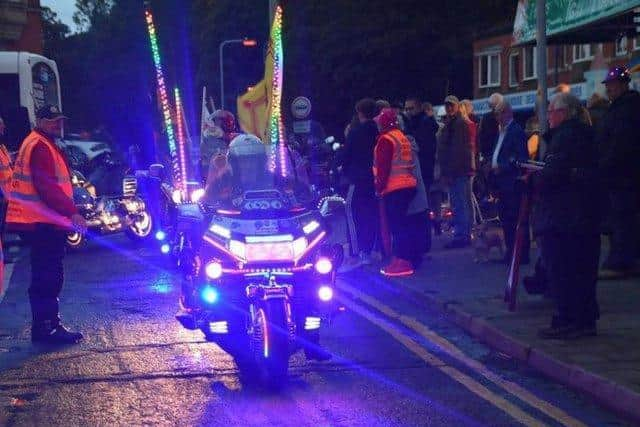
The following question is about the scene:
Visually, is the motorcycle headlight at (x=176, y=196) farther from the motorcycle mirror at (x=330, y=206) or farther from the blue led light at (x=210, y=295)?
the blue led light at (x=210, y=295)

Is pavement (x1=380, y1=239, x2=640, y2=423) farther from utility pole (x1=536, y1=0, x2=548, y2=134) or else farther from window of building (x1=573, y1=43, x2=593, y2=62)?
window of building (x1=573, y1=43, x2=593, y2=62)

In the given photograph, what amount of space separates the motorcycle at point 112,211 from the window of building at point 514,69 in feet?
134

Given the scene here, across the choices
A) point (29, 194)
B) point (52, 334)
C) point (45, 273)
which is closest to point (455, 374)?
point (52, 334)

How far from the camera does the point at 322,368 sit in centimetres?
811

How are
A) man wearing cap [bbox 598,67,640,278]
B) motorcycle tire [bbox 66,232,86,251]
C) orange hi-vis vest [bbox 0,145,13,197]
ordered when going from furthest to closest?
motorcycle tire [bbox 66,232,86,251]
man wearing cap [bbox 598,67,640,278]
orange hi-vis vest [bbox 0,145,13,197]

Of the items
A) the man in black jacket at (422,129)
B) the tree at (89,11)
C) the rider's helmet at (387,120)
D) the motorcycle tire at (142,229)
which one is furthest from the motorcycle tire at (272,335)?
the tree at (89,11)

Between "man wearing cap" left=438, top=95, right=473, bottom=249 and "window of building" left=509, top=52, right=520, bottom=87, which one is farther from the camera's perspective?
"window of building" left=509, top=52, right=520, bottom=87

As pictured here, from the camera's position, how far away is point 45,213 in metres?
9.26

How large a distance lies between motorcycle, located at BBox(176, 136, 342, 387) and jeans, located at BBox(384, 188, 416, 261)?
187 inches

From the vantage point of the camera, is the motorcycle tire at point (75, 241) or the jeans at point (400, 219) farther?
the motorcycle tire at point (75, 241)

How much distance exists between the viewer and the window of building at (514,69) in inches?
2195

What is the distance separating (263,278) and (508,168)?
603 centimetres

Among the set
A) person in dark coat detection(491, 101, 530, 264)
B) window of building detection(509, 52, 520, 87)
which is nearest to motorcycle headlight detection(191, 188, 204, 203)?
person in dark coat detection(491, 101, 530, 264)

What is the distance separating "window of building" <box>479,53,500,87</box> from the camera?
57259mm
